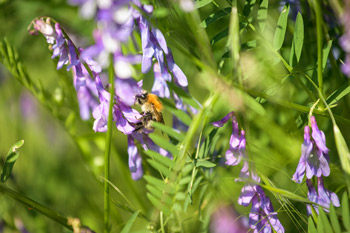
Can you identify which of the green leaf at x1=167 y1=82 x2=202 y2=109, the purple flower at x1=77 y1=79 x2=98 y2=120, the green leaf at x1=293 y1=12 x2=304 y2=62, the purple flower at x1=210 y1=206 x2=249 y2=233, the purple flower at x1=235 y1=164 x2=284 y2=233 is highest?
the green leaf at x1=293 y1=12 x2=304 y2=62

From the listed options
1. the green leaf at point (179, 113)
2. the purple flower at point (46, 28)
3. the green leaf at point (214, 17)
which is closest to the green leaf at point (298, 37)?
the green leaf at point (214, 17)

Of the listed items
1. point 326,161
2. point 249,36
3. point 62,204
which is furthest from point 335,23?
point 62,204

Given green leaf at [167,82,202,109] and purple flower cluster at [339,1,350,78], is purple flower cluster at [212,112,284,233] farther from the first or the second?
purple flower cluster at [339,1,350,78]

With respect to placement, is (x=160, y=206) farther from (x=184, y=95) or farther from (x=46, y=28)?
(x=46, y=28)

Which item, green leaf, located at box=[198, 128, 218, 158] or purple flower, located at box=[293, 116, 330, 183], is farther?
green leaf, located at box=[198, 128, 218, 158]

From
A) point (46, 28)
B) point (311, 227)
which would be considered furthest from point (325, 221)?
point (46, 28)

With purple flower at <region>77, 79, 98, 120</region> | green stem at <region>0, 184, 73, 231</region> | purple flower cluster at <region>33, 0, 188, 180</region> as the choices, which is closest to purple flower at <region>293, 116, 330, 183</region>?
purple flower cluster at <region>33, 0, 188, 180</region>
